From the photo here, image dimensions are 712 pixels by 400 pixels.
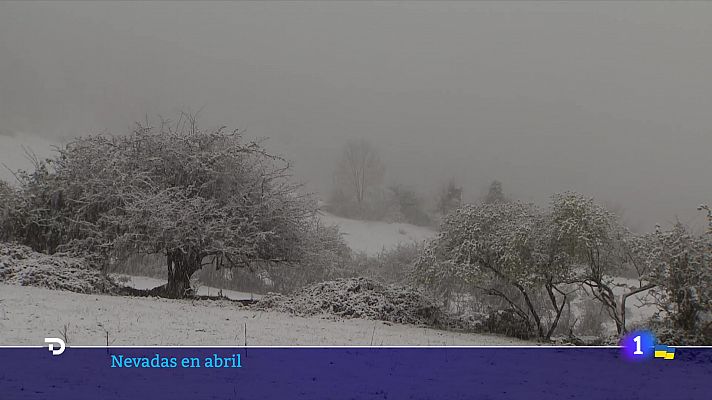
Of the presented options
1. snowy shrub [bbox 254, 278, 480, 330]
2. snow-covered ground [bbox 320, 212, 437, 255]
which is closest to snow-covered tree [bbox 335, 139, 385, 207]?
snow-covered ground [bbox 320, 212, 437, 255]

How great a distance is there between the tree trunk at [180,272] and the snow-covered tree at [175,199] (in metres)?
0.04

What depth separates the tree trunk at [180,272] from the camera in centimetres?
2236

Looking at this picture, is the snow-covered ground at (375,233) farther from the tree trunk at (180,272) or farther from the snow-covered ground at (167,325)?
the snow-covered ground at (167,325)

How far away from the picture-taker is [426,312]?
2162cm

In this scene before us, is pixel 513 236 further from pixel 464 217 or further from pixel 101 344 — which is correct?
pixel 101 344

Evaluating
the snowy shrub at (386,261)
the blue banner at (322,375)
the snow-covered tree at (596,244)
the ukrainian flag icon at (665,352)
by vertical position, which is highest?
the snow-covered tree at (596,244)

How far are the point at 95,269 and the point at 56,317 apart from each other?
30.3 feet

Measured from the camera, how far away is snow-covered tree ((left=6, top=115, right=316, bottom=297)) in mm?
21094

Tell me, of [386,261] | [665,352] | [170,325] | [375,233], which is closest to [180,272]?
[170,325]

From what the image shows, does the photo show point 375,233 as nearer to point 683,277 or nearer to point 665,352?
point 683,277

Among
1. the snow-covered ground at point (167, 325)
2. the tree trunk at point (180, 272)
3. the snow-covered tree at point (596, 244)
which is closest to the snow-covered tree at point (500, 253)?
the snow-covered tree at point (596, 244)

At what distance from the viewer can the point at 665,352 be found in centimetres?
1572

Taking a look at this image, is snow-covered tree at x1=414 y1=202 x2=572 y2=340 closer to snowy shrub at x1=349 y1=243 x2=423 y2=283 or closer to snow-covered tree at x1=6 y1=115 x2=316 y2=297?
snow-covered tree at x1=6 y1=115 x2=316 y2=297

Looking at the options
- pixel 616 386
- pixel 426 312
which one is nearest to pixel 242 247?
pixel 426 312
